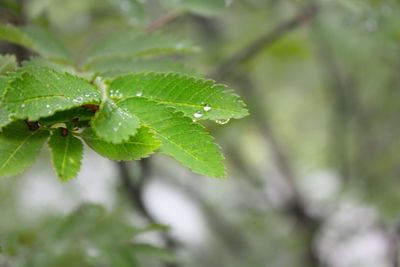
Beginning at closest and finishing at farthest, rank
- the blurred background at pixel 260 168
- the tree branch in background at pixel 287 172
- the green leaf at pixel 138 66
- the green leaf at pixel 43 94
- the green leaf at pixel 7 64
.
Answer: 1. the green leaf at pixel 43 94
2. the green leaf at pixel 7 64
3. the green leaf at pixel 138 66
4. the blurred background at pixel 260 168
5. the tree branch in background at pixel 287 172

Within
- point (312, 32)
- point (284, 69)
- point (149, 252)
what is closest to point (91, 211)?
point (149, 252)

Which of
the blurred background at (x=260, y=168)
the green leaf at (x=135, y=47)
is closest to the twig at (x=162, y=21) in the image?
the blurred background at (x=260, y=168)

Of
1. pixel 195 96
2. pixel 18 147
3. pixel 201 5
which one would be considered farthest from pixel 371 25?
pixel 18 147

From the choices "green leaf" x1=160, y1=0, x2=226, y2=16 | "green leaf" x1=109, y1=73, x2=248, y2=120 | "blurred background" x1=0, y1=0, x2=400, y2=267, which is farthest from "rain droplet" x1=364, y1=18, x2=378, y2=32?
"green leaf" x1=109, y1=73, x2=248, y2=120

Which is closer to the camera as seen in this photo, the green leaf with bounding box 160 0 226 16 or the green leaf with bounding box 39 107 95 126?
the green leaf with bounding box 39 107 95 126

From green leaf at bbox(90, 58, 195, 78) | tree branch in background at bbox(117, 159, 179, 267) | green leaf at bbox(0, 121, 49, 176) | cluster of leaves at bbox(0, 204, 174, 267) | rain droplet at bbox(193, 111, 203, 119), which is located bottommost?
green leaf at bbox(0, 121, 49, 176)

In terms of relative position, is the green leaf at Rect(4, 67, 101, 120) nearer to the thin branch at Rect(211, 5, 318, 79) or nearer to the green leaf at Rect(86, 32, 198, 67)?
the green leaf at Rect(86, 32, 198, 67)

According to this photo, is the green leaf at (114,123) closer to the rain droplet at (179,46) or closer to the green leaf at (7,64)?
the green leaf at (7,64)
